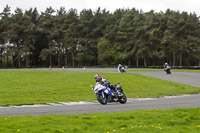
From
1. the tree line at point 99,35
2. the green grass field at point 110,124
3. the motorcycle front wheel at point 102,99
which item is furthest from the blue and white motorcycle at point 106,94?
the tree line at point 99,35

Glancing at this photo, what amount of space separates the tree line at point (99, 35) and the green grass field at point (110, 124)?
70.8m

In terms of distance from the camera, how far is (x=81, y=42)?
88062 mm

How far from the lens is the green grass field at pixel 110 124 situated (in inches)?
295

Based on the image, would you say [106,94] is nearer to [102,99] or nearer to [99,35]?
[102,99]

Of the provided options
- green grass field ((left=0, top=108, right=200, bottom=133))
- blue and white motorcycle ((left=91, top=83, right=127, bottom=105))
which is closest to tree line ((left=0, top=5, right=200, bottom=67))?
blue and white motorcycle ((left=91, top=83, right=127, bottom=105))

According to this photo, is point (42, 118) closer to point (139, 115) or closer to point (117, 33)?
point (139, 115)

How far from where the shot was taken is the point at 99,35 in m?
93.8

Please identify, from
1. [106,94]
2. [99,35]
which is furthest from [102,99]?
[99,35]

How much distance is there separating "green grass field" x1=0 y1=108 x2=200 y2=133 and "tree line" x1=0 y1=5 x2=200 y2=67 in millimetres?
70833

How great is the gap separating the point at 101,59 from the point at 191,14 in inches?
1214

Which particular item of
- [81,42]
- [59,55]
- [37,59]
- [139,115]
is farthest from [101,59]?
[139,115]

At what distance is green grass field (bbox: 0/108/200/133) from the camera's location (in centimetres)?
748

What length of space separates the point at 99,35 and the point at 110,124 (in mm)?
86282

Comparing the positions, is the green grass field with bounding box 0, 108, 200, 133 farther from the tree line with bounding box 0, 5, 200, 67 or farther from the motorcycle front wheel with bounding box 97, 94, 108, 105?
the tree line with bounding box 0, 5, 200, 67
